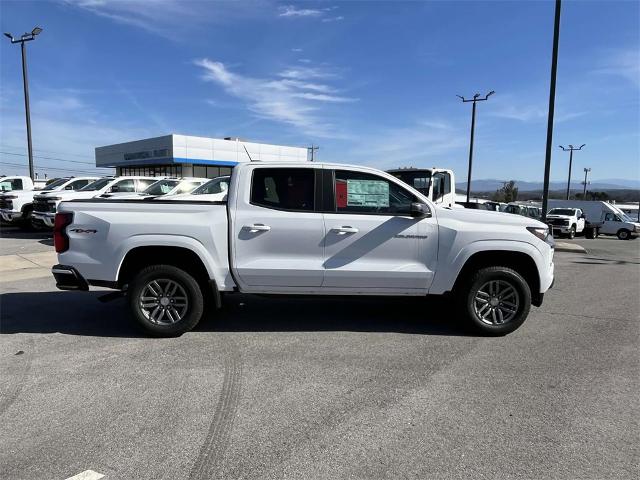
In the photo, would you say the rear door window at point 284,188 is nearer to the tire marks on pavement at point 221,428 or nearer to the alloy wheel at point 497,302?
the tire marks on pavement at point 221,428

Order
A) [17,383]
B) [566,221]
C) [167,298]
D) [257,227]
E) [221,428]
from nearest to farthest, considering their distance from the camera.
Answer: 1. [221,428]
2. [17,383]
3. [257,227]
4. [167,298]
5. [566,221]

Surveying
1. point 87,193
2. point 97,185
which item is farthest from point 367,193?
point 97,185

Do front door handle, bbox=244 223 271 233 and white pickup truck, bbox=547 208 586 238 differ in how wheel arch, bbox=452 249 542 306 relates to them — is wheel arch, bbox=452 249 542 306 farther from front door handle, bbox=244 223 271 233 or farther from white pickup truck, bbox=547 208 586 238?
white pickup truck, bbox=547 208 586 238

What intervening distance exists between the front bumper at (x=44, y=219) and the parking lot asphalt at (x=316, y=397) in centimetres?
904

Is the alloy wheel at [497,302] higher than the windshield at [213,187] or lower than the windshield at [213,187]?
lower

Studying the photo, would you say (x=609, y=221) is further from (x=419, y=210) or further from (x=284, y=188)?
(x=284, y=188)

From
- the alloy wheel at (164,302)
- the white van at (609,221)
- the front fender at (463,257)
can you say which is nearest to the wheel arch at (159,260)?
the alloy wheel at (164,302)

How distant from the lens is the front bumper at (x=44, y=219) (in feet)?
47.6

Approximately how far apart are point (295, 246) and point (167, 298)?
59.6 inches

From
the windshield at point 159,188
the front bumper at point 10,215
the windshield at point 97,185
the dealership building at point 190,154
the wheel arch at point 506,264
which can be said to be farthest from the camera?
the dealership building at point 190,154

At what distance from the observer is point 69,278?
17.3 feet

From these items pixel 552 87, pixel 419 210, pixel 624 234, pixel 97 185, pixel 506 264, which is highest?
pixel 552 87

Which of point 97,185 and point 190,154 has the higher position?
point 190,154

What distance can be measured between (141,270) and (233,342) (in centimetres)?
127
